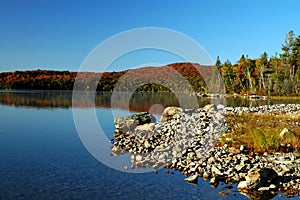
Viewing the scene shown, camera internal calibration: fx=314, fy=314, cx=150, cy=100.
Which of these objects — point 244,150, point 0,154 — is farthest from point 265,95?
point 0,154

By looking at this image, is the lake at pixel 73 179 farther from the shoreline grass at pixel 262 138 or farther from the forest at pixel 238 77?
the forest at pixel 238 77

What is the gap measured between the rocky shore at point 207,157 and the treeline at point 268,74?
136 ft

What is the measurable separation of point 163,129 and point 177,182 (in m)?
6.92

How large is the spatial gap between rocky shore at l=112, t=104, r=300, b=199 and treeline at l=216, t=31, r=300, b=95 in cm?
4142

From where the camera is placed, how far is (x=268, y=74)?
195 ft

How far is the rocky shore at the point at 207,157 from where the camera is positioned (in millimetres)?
8984

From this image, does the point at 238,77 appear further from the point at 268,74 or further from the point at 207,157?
the point at 207,157

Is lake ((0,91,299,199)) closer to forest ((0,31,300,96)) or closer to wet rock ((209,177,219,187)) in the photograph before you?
wet rock ((209,177,219,187))

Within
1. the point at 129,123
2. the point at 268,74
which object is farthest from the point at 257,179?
the point at 268,74

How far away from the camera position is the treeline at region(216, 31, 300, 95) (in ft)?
180

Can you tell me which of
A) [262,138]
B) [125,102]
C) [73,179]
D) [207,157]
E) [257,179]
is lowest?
[73,179]

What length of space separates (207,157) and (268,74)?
173 ft

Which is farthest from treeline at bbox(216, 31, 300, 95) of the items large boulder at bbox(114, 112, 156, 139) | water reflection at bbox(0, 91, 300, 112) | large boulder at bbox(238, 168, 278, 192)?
large boulder at bbox(238, 168, 278, 192)

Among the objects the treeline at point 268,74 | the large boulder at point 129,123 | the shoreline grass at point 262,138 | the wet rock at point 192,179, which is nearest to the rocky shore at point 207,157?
the wet rock at point 192,179
